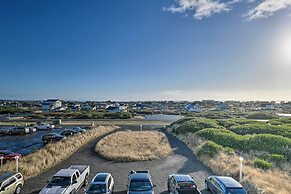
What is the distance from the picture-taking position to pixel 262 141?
34594mm

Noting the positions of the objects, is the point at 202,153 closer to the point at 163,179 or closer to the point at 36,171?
the point at 163,179

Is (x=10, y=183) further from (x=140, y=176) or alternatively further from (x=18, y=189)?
(x=140, y=176)

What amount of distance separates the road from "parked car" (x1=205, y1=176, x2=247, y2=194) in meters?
1.25

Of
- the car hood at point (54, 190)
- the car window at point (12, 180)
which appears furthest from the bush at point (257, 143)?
the car window at point (12, 180)

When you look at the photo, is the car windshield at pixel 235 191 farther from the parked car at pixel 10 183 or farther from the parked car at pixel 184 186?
the parked car at pixel 10 183

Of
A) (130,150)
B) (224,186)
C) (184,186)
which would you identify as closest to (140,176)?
(184,186)

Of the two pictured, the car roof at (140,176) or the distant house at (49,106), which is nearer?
the car roof at (140,176)

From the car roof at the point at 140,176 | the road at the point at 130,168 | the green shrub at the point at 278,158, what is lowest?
the green shrub at the point at 278,158

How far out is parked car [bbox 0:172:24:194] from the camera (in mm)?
14258

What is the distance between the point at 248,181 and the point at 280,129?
30214 mm

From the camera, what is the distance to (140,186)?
14406 millimetres

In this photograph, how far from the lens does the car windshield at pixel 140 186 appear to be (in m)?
14.2

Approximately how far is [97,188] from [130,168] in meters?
8.98

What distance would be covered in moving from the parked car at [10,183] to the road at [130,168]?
2.89 feet
